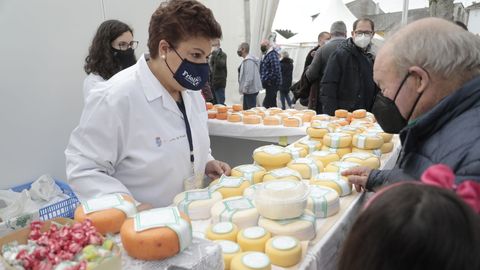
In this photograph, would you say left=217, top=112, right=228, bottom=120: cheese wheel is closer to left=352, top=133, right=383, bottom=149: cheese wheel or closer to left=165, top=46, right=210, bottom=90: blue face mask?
left=352, top=133, right=383, bottom=149: cheese wheel

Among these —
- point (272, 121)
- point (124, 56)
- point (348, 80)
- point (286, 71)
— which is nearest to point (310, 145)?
point (272, 121)

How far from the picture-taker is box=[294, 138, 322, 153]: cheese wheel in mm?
A: 2146

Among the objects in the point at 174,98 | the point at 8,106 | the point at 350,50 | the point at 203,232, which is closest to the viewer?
the point at 203,232

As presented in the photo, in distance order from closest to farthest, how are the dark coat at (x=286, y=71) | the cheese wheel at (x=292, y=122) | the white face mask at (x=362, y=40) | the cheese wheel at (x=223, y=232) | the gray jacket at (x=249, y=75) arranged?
the cheese wheel at (x=223, y=232)
the cheese wheel at (x=292, y=122)
the white face mask at (x=362, y=40)
the gray jacket at (x=249, y=75)
the dark coat at (x=286, y=71)

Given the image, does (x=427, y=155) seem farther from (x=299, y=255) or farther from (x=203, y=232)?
(x=203, y=232)

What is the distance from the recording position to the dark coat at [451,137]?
101cm

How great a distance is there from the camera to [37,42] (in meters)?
3.24

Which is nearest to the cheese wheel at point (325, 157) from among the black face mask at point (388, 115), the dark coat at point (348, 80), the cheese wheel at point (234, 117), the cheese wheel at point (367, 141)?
the cheese wheel at point (367, 141)

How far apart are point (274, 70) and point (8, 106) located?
4998 millimetres

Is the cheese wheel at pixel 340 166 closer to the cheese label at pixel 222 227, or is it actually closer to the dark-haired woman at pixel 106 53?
the cheese label at pixel 222 227

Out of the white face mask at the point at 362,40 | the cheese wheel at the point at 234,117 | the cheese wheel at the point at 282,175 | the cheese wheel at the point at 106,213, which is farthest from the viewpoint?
the white face mask at the point at 362,40

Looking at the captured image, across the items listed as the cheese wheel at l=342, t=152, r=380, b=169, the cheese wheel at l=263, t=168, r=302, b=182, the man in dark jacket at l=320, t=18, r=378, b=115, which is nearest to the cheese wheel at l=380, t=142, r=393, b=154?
the cheese wheel at l=342, t=152, r=380, b=169

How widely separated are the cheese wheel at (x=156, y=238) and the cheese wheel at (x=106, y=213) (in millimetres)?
63

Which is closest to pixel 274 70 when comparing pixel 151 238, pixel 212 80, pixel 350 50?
pixel 212 80
